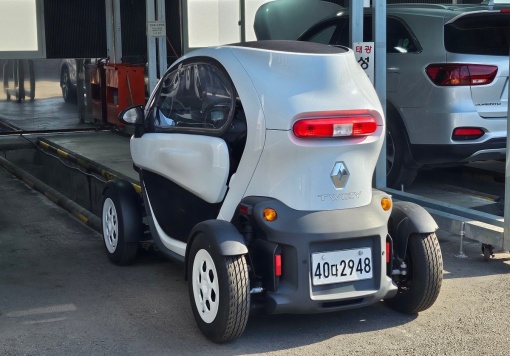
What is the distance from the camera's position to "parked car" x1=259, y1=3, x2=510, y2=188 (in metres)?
7.58

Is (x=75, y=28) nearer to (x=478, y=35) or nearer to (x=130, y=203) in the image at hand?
(x=478, y=35)

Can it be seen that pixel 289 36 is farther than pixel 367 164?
Yes

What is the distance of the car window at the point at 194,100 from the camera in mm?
5129

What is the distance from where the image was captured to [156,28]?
33.6ft

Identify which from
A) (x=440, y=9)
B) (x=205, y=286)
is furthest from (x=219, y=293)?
(x=440, y=9)

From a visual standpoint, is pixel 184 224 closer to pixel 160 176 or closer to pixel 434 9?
pixel 160 176

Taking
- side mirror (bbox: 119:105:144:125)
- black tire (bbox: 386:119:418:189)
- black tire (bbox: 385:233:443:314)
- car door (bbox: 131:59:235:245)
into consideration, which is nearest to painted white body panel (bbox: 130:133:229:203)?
car door (bbox: 131:59:235:245)

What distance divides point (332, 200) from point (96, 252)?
9.17 feet

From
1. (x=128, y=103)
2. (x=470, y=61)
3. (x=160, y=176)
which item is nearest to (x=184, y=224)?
(x=160, y=176)

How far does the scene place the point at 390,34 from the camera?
8586mm

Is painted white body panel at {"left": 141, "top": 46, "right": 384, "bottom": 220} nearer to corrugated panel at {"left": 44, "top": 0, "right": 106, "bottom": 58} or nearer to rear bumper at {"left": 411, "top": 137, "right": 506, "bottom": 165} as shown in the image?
rear bumper at {"left": 411, "top": 137, "right": 506, "bottom": 165}

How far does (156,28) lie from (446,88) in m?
4.07

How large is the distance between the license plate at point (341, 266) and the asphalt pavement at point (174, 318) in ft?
1.28

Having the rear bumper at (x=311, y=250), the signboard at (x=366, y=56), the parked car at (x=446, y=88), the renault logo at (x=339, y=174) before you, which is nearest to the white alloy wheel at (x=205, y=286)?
the rear bumper at (x=311, y=250)
